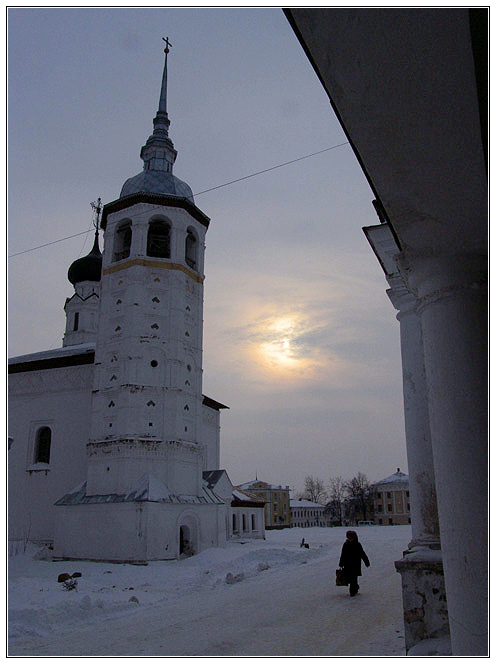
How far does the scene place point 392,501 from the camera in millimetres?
83062

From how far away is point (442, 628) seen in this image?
5.91 m

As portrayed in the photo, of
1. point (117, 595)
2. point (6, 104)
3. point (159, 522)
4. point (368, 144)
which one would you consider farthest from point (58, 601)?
point (159, 522)

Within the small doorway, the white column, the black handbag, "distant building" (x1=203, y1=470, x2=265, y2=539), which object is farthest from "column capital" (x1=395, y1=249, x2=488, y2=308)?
"distant building" (x1=203, y1=470, x2=265, y2=539)

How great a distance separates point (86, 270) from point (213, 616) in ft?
107

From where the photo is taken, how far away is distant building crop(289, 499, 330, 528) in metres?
99.8

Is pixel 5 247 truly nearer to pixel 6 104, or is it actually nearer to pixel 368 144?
pixel 6 104

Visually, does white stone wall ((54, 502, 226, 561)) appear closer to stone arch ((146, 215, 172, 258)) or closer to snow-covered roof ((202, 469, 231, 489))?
snow-covered roof ((202, 469, 231, 489))

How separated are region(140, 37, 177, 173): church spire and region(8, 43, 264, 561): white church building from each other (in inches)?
3.0

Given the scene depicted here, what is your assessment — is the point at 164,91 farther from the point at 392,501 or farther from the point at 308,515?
the point at 308,515

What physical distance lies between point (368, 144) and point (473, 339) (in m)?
1.42

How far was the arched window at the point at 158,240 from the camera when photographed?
2706 centimetres

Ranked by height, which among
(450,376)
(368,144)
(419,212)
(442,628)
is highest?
(368,144)

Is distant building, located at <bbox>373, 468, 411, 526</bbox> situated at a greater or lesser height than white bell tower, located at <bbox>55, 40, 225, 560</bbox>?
lesser

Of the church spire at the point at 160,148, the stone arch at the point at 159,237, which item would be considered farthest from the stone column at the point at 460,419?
the church spire at the point at 160,148
